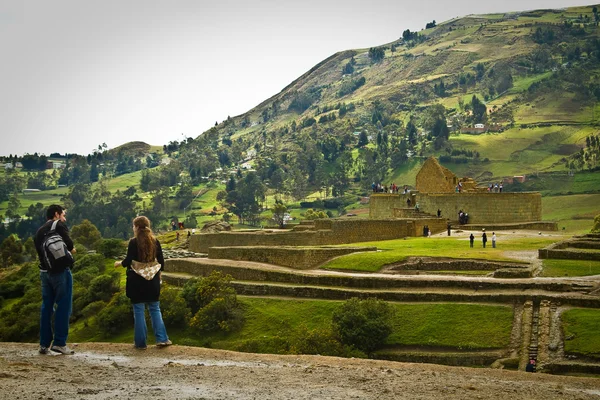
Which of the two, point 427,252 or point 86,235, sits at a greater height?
point 427,252

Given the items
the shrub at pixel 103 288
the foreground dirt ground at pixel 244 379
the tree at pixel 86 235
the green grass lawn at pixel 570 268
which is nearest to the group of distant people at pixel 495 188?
the green grass lawn at pixel 570 268

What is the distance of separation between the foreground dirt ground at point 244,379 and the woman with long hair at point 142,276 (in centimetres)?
37

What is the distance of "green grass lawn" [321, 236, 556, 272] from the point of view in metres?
33.8

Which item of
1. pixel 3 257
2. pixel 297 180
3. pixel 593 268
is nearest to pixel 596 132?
pixel 297 180

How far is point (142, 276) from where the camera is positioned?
15.2m

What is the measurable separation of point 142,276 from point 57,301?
141cm

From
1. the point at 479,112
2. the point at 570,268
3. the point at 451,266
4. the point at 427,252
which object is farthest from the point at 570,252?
the point at 479,112

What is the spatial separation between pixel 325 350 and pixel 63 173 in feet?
490

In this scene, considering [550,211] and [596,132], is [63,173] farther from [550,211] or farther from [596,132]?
[550,211]

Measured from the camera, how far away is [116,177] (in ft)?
570

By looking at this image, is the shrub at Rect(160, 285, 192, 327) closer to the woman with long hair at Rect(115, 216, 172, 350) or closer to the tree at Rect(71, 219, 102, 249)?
the woman with long hair at Rect(115, 216, 172, 350)

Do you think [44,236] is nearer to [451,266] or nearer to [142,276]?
[142,276]

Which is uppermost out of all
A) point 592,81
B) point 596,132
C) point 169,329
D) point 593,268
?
point 592,81

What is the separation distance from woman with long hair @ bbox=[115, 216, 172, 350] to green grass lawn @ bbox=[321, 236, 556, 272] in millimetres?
19025
